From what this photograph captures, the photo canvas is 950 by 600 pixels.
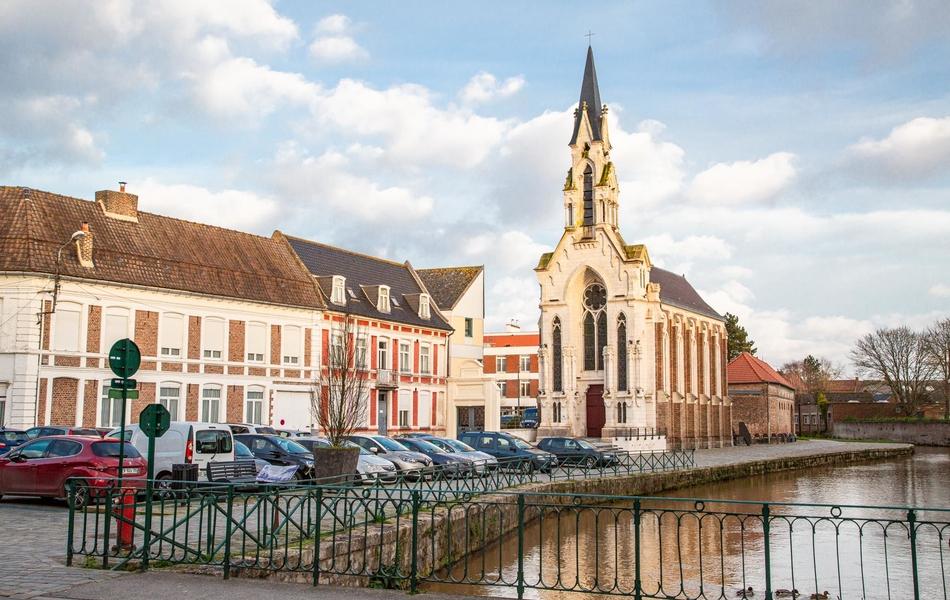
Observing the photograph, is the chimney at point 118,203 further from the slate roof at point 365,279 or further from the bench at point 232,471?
the bench at point 232,471

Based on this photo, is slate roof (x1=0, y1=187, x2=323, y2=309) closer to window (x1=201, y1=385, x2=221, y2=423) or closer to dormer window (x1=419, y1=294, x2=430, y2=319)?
window (x1=201, y1=385, x2=221, y2=423)

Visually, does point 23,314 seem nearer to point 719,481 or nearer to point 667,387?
point 719,481

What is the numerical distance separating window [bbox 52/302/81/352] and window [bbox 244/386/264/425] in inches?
330

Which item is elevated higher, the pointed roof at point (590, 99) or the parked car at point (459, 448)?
the pointed roof at point (590, 99)

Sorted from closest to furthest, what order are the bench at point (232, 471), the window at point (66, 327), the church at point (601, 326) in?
the bench at point (232, 471) < the window at point (66, 327) < the church at point (601, 326)

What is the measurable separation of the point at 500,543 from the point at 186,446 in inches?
440

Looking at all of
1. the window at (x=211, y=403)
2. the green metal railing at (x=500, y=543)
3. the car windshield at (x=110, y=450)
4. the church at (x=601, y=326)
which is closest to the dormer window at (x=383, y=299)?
the window at (x=211, y=403)

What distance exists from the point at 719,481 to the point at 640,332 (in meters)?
15.7

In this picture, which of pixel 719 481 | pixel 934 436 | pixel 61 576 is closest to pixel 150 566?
pixel 61 576

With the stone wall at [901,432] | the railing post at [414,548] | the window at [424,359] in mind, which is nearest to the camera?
the railing post at [414,548]

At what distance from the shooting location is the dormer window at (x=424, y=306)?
51906 millimetres

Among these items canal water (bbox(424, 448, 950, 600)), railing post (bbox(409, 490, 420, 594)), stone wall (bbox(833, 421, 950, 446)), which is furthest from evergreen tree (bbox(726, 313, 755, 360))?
railing post (bbox(409, 490, 420, 594))

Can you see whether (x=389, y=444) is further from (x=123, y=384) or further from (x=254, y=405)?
(x=123, y=384)

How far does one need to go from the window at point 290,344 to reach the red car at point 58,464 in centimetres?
2289
